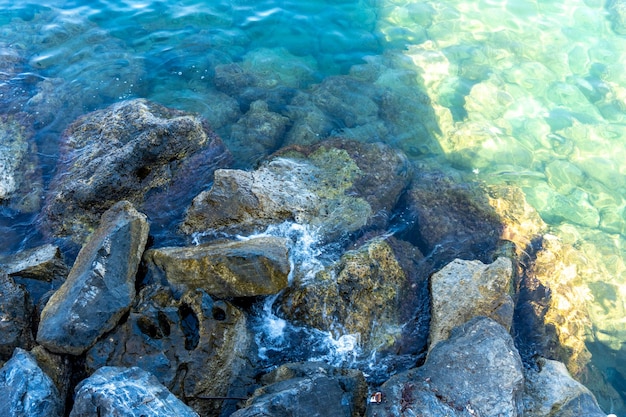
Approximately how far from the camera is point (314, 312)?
528 centimetres

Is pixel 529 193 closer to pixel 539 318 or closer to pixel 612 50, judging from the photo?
pixel 539 318

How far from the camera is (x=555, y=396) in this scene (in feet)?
15.7

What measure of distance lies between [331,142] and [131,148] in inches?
123

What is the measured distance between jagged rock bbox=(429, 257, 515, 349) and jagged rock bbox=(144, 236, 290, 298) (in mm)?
1868

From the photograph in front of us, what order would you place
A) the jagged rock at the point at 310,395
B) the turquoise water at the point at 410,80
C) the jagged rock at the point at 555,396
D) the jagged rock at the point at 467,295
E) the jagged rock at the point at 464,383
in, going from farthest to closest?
the turquoise water at the point at 410,80
the jagged rock at the point at 467,295
the jagged rock at the point at 555,396
the jagged rock at the point at 464,383
the jagged rock at the point at 310,395

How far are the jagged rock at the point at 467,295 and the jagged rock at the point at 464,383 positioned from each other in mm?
534

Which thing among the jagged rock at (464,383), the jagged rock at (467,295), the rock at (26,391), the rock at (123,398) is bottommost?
the jagged rock at (467,295)

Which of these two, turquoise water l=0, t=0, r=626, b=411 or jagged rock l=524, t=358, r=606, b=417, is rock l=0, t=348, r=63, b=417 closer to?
turquoise water l=0, t=0, r=626, b=411

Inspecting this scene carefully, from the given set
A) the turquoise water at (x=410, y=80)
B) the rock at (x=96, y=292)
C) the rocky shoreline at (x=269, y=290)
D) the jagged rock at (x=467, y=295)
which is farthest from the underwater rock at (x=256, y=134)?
the jagged rock at (x=467, y=295)

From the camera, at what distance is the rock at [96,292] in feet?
14.8

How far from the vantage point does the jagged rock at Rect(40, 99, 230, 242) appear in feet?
20.1

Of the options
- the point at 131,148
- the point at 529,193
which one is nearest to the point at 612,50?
the point at 529,193

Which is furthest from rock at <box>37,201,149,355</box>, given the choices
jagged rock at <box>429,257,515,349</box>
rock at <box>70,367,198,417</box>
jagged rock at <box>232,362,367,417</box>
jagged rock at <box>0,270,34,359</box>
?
jagged rock at <box>429,257,515,349</box>

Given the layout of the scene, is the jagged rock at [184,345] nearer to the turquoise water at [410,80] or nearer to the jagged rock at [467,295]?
the jagged rock at [467,295]
